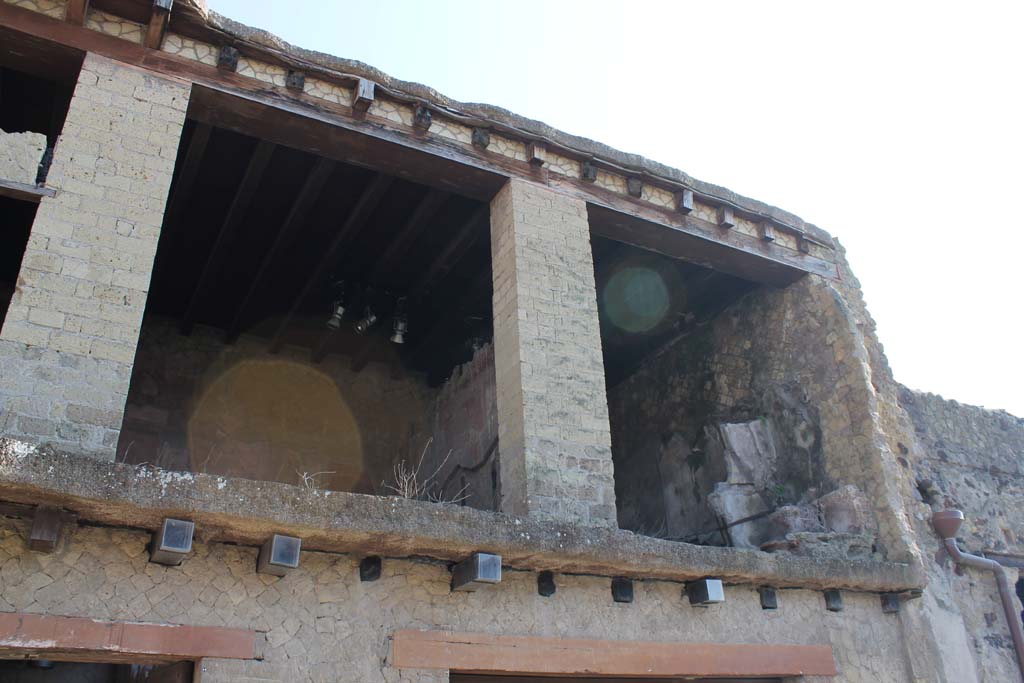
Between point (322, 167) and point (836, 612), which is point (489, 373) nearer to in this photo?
point (322, 167)

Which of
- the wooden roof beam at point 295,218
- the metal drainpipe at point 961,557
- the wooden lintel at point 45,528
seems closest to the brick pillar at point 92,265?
the wooden lintel at point 45,528

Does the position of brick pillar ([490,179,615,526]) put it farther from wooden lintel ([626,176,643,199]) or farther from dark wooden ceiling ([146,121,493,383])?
dark wooden ceiling ([146,121,493,383])

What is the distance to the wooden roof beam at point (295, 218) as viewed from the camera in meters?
7.09

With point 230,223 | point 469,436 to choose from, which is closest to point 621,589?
point 469,436

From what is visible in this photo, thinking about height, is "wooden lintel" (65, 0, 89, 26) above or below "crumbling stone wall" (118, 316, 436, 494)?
above

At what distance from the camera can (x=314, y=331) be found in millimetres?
10164

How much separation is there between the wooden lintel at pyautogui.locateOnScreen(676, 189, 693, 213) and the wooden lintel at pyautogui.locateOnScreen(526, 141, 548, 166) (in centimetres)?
132

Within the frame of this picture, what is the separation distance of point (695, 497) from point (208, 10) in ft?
20.2

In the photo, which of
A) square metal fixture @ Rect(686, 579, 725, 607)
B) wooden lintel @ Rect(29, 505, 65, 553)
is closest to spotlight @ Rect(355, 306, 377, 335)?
square metal fixture @ Rect(686, 579, 725, 607)

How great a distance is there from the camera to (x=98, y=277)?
5105 millimetres

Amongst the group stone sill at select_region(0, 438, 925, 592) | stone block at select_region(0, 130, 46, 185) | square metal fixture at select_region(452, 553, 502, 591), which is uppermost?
stone block at select_region(0, 130, 46, 185)

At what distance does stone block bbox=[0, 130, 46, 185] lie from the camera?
527 cm

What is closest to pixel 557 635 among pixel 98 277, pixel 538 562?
pixel 538 562

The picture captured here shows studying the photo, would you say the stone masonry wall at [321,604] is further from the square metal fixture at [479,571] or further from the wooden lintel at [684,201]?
the wooden lintel at [684,201]
